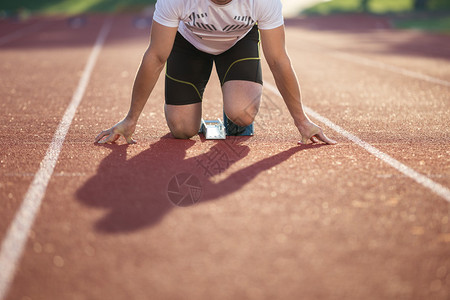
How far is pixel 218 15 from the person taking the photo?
4.69 metres

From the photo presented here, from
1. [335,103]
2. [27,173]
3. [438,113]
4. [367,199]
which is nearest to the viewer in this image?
[367,199]

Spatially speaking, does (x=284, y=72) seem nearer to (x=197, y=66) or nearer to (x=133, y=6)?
(x=197, y=66)

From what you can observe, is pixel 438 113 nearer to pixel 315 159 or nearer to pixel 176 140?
pixel 315 159

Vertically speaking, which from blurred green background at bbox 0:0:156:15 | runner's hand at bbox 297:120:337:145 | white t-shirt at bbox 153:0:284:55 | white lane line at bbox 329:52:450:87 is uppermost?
white t-shirt at bbox 153:0:284:55

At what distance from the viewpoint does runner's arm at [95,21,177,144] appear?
4497mm

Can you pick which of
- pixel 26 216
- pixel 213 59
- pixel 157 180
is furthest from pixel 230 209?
pixel 213 59

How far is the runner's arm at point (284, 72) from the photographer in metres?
4.61

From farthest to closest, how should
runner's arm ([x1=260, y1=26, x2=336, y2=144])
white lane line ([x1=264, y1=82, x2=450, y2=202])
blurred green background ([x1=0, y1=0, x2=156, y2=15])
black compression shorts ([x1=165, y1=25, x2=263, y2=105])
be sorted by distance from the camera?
blurred green background ([x1=0, y1=0, x2=156, y2=15]) < black compression shorts ([x1=165, y1=25, x2=263, y2=105]) < runner's arm ([x1=260, y1=26, x2=336, y2=144]) < white lane line ([x1=264, y1=82, x2=450, y2=202])

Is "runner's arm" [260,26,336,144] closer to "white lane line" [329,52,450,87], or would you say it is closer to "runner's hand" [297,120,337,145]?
"runner's hand" [297,120,337,145]

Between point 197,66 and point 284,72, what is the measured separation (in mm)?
1004

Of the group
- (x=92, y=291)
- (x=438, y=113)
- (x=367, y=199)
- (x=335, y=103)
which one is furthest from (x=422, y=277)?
(x=335, y=103)

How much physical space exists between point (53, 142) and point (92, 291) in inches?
111

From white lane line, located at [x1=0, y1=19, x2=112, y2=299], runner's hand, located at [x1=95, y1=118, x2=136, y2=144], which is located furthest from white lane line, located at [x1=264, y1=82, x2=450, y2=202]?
white lane line, located at [x1=0, y1=19, x2=112, y2=299]

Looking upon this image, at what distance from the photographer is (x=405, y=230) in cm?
312
